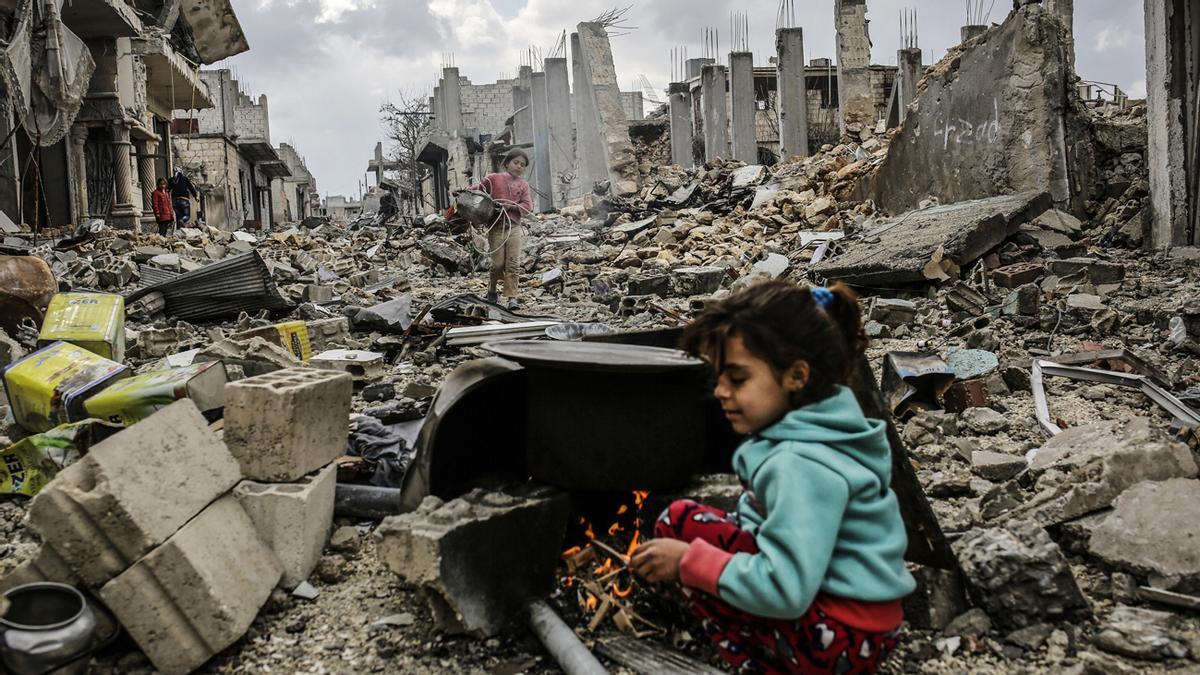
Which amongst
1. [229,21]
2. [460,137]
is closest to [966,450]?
[229,21]

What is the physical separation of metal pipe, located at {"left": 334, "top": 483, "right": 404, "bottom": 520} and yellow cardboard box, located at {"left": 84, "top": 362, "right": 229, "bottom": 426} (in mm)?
686

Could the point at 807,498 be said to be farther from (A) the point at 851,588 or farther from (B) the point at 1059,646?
(B) the point at 1059,646

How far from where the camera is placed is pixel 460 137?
99.8 feet

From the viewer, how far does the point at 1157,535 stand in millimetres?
2162

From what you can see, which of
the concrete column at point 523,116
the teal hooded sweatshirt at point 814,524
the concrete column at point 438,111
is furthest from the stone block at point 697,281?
the concrete column at point 438,111

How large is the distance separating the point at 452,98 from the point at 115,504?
34.0 meters

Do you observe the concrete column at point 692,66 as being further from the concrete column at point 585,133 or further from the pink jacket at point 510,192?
the pink jacket at point 510,192

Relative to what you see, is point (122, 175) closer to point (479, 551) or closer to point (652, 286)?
point (652, 286)

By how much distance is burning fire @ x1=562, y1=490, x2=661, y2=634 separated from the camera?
2.15 m

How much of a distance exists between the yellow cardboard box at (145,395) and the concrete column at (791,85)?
1808 cm

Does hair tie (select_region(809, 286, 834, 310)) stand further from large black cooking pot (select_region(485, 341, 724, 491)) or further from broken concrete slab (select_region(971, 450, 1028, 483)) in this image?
broken concrete slab (select_region(971, 450, 1028, 483))

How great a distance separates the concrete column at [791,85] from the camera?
63.7ft

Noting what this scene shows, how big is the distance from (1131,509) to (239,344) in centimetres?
428

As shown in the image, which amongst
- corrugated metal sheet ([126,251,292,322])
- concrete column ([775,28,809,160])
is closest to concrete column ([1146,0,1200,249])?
corrugated metal sheet ([126,251,292,322])
